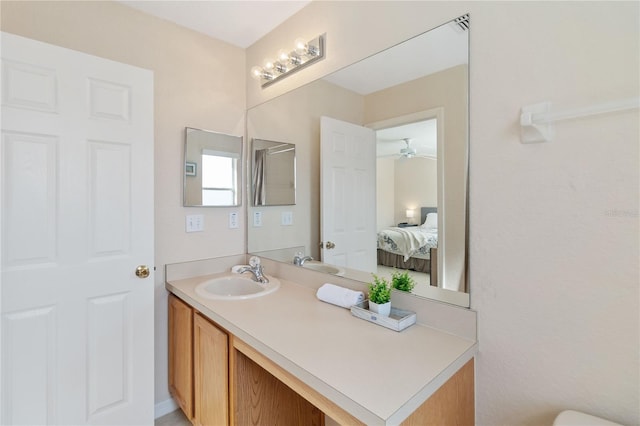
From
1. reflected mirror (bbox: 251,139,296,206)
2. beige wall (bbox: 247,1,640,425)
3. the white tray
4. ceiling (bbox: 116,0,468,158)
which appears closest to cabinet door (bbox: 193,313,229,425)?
the white tray

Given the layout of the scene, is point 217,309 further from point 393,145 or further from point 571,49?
point 571,49

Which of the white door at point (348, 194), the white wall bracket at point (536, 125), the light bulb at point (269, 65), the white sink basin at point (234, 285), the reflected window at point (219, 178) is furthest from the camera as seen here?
the reflected window at point (219, 178)

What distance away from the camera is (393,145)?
1.38 meters

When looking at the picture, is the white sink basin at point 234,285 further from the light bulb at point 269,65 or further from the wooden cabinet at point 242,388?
the light bulb at point 269,65

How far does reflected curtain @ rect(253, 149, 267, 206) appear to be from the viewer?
2121 millimetres

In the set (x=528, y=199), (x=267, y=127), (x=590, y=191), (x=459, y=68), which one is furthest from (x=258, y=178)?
(x=590, y=191)

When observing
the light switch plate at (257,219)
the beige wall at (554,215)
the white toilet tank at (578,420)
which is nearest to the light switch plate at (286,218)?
the light switch plate at (257,219)

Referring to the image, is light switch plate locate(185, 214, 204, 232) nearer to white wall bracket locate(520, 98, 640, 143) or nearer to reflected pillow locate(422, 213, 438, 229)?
reflected pillow locate(422, 213, 438, 229)

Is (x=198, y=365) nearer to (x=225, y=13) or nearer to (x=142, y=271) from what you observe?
(x=142, y=271)

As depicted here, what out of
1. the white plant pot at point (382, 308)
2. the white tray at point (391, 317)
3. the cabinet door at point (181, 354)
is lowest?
the cabinet door at point (181, 354)

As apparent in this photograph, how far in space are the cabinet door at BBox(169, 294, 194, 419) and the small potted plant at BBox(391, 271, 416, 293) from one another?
41.2 inches

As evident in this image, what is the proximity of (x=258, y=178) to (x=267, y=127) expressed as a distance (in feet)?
1.17

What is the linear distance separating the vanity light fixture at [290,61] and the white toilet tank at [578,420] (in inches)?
67.9

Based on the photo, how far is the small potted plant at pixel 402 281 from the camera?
127cm
